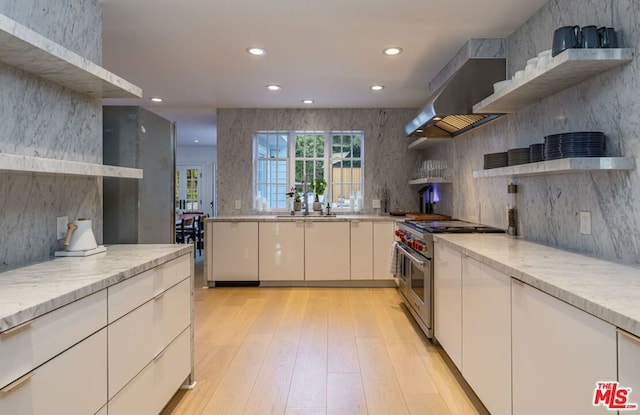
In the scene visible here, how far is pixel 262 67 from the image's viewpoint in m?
3.62

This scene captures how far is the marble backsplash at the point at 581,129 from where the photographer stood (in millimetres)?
1721

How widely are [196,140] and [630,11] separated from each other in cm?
815

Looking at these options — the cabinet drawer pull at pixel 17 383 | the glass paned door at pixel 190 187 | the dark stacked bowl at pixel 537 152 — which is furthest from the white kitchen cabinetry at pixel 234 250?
the glass paned door at pixel 190 187

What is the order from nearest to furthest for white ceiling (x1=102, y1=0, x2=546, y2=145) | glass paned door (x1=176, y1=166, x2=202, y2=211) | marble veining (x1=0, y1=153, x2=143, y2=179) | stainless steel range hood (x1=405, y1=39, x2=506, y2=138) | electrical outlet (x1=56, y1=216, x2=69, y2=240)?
marble veining (x1=0, y1=153, x2=143, y2=179), electrical outlet (x1=56, y1=216, x2=69, y2=240), white ceiling (x1=102, y1=0, x2=546, y2=145), stainless steel range hood (x1=405, y1=39, x2=506, y2=138), glass paned door (x1=176, y1=166, x2=202, y2=211)

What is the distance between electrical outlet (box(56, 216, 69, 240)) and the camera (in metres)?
1.99

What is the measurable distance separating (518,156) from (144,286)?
2.24 m

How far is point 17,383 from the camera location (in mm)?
1009

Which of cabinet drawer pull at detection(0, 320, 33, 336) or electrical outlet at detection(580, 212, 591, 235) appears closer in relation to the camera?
cabinet drawer pull at detection(0, 320, 33, 336)

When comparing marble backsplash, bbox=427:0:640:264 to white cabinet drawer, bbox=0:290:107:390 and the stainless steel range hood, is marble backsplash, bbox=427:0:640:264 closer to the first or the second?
the stainless steel range hood

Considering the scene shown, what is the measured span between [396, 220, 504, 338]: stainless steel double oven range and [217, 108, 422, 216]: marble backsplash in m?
1.56

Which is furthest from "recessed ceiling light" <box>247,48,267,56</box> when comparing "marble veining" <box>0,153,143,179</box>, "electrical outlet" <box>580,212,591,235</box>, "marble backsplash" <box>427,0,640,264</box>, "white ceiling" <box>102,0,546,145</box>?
"electrical outlet" <box>580,212,591,235</box>

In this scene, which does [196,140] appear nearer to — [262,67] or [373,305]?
[262,67]

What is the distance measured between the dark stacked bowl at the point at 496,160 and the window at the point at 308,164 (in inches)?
110

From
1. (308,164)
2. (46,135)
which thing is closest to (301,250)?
(308,164)
